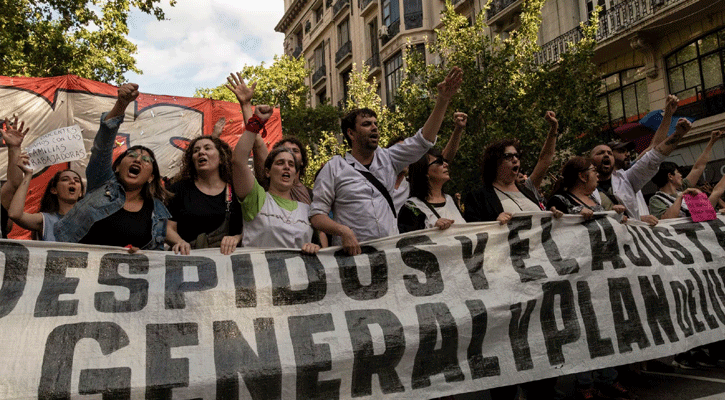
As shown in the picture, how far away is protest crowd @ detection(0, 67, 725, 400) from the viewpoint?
355cm

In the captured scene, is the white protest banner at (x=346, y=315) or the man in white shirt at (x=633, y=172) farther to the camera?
the man in white shirt at (x=633, y=172)

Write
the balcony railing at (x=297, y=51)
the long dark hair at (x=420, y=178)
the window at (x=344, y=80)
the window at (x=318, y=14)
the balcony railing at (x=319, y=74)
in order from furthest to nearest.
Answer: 1. the balcony railing at (x=297, y=51)
2. the window at (x=318, y=14)
3. the balcony railing at (x=319, y=74)
4. the window at (x=344, y=80)
5. the long dark hair at (x=420, y=178)

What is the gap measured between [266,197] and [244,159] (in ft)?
1.09

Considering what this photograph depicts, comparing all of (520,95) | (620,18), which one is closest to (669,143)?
(520,95)

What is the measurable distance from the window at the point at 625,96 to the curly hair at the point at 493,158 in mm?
13575

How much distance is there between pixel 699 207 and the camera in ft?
16.2

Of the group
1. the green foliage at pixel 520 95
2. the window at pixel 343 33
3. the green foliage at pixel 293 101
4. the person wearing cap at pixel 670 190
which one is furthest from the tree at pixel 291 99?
the person wearing cap at pixel 670 190

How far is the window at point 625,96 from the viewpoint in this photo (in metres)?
16.6

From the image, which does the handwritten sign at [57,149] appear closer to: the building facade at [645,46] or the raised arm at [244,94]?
the raised arm at [244,94]

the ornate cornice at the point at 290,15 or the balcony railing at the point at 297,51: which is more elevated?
the ornate cornice at the point at 290,15

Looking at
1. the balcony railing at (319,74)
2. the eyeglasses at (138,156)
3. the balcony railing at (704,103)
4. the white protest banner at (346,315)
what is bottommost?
the white protest banner at (346,315)

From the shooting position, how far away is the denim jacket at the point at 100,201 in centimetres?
348

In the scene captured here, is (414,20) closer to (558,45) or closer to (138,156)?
(558,45)

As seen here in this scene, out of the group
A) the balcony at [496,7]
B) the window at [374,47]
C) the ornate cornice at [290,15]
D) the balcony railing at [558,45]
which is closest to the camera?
the balcony railing at [558,45]
